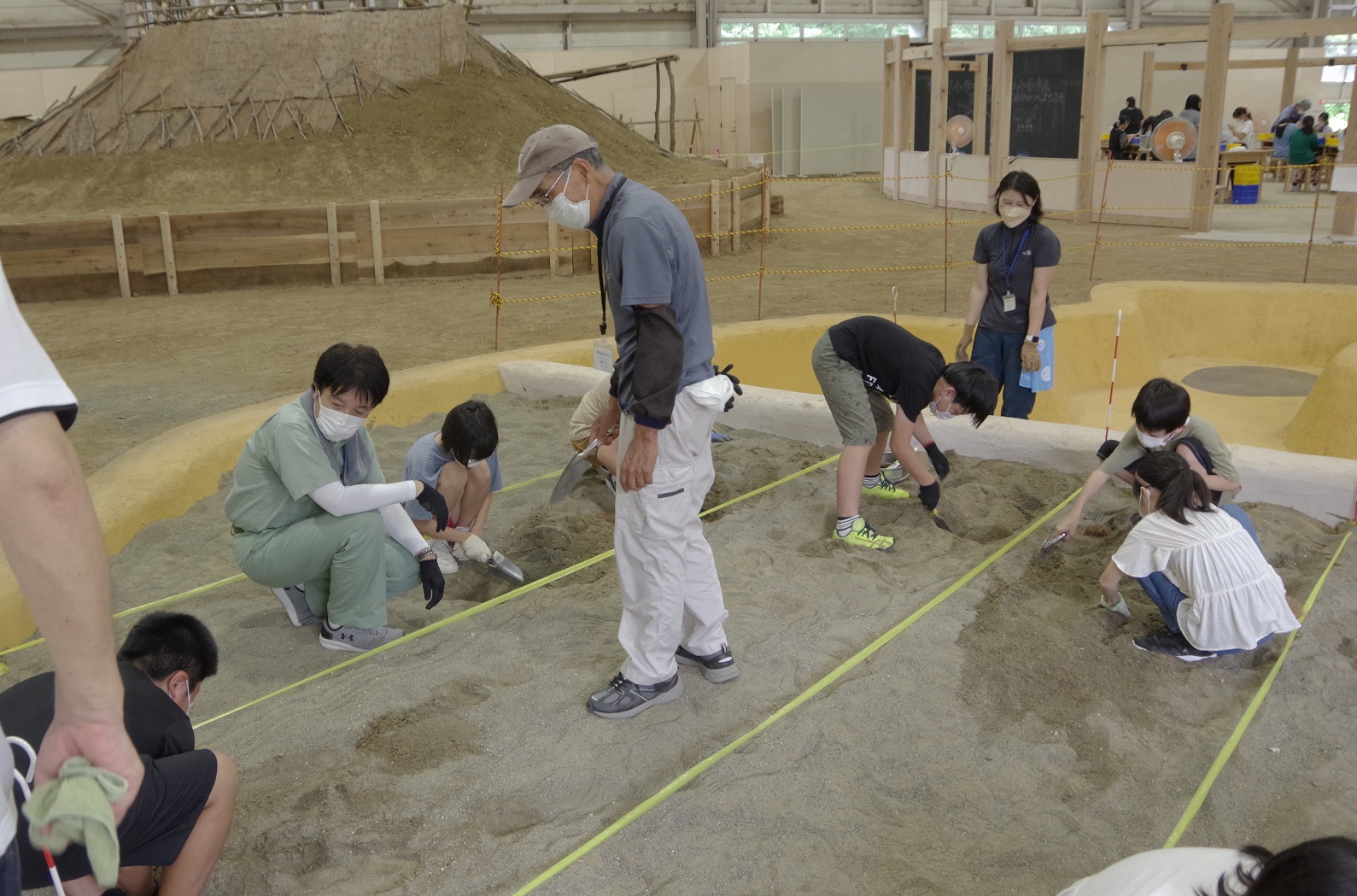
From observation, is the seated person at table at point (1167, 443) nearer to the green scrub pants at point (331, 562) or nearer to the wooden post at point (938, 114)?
the green scrub pants at point (331, 562)

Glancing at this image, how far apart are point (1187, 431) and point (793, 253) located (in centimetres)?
917

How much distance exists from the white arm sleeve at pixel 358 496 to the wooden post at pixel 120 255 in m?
8.45

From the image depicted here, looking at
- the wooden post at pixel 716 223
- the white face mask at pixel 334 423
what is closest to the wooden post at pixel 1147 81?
the wooden post at pixel 716 223

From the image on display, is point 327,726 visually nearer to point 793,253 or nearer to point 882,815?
point 882,815

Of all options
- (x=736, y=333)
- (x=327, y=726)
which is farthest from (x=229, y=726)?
(x=736, y=333)

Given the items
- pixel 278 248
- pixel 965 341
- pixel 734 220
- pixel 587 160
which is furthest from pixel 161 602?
pixel 734 220

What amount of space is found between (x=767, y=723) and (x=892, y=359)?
5.26 ft

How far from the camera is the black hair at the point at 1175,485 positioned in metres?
2.95

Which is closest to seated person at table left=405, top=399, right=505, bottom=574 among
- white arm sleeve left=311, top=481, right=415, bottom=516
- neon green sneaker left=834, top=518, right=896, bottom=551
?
white arm sleeve left=311, top=481, right=415, bottom=516

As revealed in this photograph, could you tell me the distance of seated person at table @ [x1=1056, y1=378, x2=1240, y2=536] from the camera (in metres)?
3.38

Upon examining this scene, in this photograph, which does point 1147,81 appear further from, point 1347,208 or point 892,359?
point 892,359

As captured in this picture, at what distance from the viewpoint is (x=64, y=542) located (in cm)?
116

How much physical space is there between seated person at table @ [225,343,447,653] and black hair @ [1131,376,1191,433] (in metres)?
2.28

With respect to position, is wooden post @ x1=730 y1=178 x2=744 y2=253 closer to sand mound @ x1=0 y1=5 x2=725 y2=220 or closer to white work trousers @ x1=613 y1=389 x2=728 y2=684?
sand mound @ x1=0 y1=5 x2=725 y2=220
